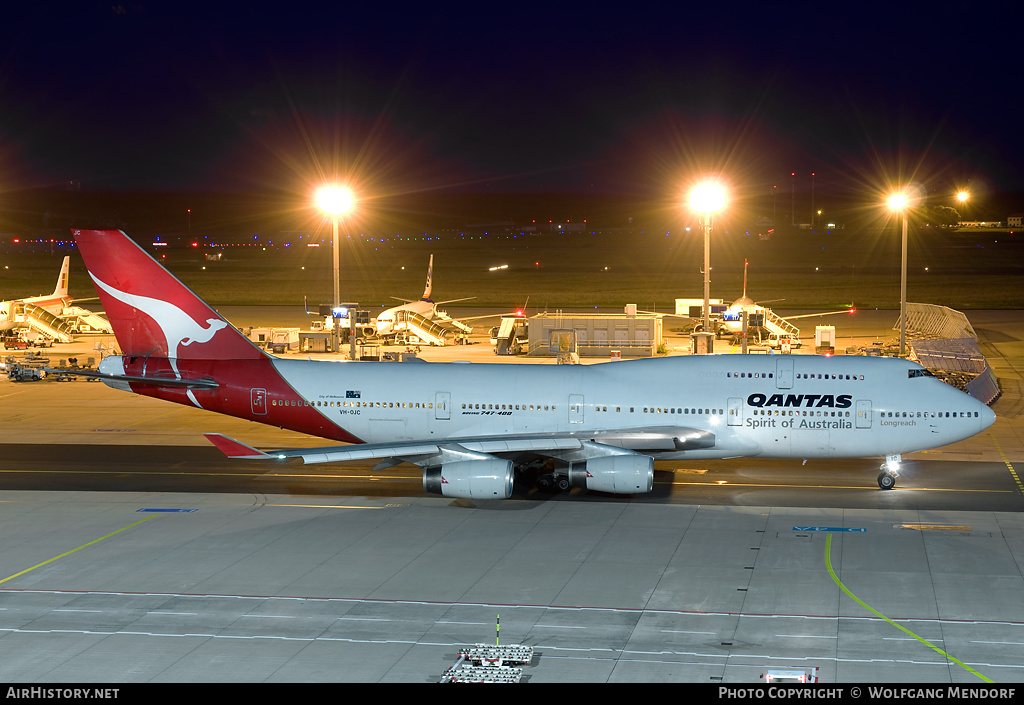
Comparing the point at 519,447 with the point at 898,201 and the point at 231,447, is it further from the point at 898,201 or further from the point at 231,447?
the point at 898,201

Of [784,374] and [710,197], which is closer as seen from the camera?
[784,374]

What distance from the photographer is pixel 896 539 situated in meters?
29.9

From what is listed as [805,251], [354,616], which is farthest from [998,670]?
[805,251]

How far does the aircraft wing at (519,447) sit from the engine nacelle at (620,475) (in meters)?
0.93

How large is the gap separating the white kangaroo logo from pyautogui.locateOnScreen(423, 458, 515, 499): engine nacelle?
10.9 meters

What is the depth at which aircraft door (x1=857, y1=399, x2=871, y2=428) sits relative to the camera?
34.9 meters

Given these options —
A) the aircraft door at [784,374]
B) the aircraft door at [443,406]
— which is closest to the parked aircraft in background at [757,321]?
the aircraft door at [784,374]

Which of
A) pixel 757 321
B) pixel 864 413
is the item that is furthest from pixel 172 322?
pixel 757 321

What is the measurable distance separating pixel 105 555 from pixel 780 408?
21196 mm

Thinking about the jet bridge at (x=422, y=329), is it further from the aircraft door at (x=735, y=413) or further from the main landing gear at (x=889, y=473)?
the main landing gear at (x=889, y=473)

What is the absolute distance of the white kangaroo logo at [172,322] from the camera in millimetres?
37625

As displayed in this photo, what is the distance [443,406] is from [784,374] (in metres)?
11.6

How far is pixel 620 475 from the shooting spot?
32.5 meters
